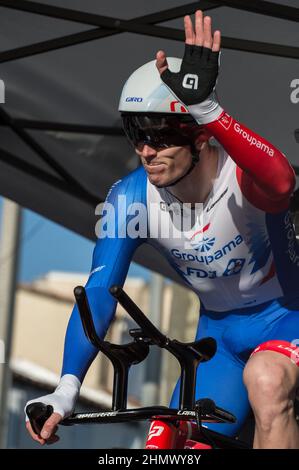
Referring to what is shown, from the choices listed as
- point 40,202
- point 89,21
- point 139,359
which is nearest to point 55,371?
point 40,202

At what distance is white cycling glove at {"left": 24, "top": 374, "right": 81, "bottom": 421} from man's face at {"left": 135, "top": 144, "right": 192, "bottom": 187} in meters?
0.71

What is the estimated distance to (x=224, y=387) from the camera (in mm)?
4766

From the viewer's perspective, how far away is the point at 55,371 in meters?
27.4

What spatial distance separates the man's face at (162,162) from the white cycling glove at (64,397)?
71 centimetres

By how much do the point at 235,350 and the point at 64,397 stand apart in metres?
0.86

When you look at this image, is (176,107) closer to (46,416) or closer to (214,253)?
(214,253)

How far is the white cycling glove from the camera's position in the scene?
4.09 metres

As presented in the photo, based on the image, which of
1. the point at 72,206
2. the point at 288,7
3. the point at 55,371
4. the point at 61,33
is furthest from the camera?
the point at 55,371

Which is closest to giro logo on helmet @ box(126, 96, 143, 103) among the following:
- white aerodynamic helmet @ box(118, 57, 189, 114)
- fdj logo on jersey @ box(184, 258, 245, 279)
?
white aerodynamic helmet @ box(118, 57, 189, 114)

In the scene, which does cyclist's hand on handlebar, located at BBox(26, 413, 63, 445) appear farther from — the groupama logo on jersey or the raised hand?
the raised hand

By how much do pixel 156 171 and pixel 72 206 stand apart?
302 cm

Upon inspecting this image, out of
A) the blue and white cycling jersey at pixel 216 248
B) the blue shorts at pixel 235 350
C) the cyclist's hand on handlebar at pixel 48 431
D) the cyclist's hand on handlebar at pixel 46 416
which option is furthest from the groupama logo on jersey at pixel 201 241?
the cyclist's hand on handlebar at pixel 48 431

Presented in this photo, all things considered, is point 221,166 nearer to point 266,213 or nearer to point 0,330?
point 266,213

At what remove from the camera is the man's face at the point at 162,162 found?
4.39 meters
